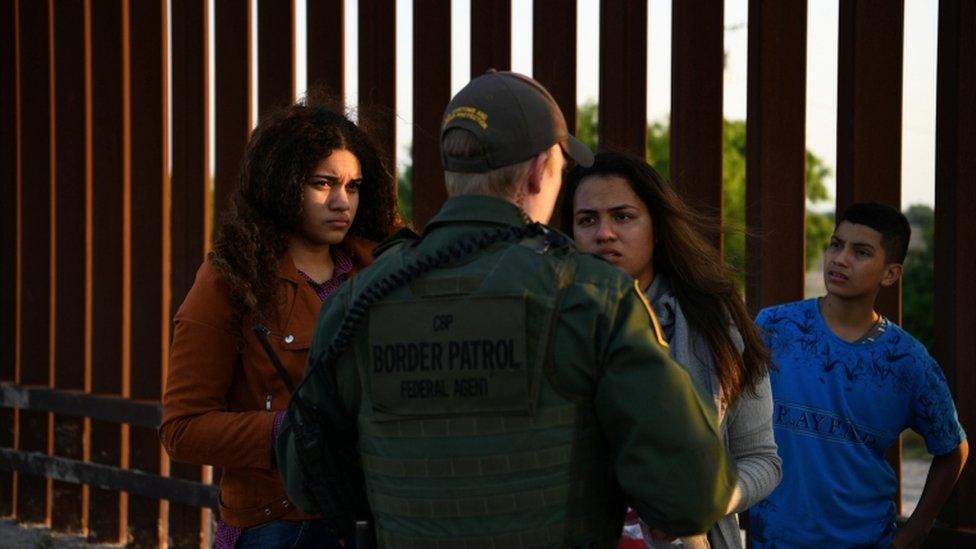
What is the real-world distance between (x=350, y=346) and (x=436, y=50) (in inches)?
131

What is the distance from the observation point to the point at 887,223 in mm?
3885

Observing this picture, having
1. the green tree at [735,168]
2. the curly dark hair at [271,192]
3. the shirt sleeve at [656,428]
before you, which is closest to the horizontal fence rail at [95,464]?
the curly dark hair at [271,192]

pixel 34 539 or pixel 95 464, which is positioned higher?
pixel 95 464

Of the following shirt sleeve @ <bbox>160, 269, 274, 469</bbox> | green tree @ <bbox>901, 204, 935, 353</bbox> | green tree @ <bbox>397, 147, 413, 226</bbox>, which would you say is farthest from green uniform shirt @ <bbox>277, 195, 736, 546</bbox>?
green tree @ <bbox>901, 204, 935, 353</bbox>

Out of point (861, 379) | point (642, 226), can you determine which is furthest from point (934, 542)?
point (642, 226)

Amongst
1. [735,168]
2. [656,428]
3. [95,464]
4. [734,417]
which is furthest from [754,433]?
[735,168]

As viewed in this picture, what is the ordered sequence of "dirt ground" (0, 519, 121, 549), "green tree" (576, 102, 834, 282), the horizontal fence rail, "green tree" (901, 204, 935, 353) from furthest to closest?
"green tree" (576, 102, 834, 282) → "green tree" (901, 204, 935, 353) → "dirt ground" (0, 519, 121, 549) → the horizontal fence rail

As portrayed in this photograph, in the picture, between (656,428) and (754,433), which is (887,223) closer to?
(754,433)

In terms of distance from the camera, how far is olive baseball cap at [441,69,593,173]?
7.38ft

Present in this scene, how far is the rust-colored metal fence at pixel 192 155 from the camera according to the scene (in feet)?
13.6

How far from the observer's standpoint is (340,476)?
2402 mm

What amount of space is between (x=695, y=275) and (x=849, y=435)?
1.02m

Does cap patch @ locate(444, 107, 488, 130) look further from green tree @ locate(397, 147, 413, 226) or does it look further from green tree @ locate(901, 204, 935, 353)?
green tree @ locate(901, 204, 935, 353)

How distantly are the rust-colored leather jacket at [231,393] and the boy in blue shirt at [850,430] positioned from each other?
1.40 metres
